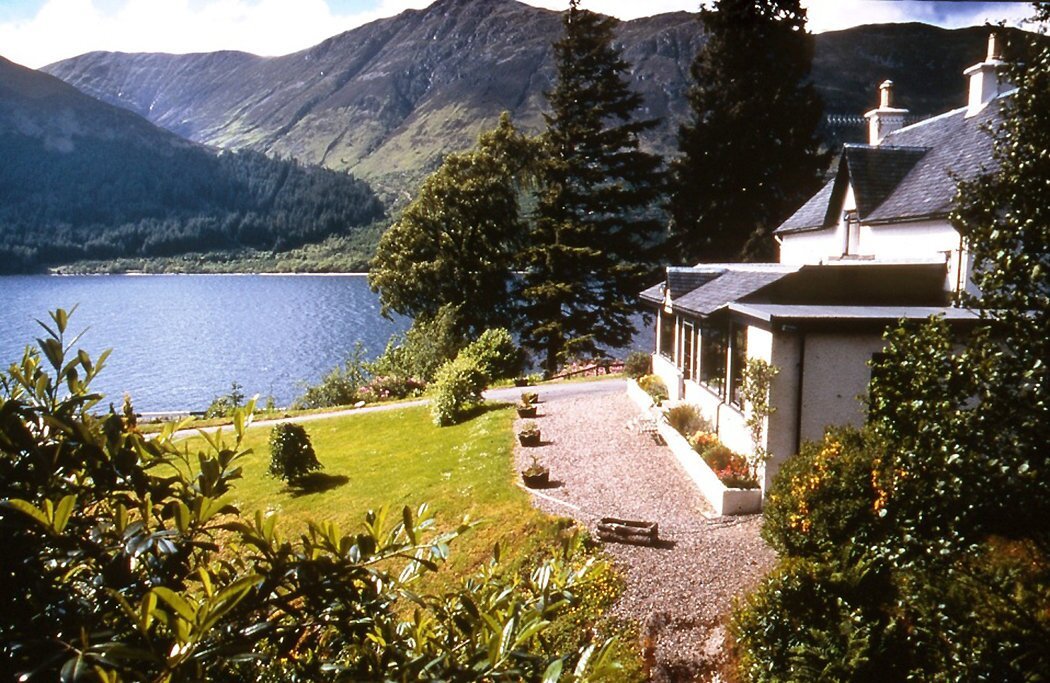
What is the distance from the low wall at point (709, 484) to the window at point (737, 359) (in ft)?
5.86

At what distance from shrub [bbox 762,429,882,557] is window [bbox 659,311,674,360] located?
14.3 meters

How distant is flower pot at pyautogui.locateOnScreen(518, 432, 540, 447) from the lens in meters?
19.7

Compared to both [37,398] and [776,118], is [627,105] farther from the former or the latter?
[37,398]

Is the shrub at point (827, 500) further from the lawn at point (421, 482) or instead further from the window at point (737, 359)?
the window at point (737, 359)

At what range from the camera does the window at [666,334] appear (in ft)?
83.8

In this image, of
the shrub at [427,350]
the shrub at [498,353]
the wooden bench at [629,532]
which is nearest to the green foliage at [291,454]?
A: the wooden bench at [629,532]

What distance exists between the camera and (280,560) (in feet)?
8.34

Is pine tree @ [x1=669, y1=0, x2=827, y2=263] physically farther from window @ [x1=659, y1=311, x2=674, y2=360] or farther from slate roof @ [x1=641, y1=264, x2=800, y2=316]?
slate roof @ [x1=641, y1=264, x2=800, y2=316]

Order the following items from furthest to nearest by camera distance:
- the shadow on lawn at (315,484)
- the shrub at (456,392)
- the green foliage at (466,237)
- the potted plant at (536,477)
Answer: the green foliage at (466,237) < the shrub at (456,392) < the shadow on lawn at (315,484) < the potted plant at (536,477)

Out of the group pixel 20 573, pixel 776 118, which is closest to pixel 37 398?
pixel 20 573

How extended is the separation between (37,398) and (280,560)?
130cm

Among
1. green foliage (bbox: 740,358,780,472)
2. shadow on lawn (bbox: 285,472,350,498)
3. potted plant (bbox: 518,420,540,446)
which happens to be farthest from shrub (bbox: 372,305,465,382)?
green foliage (bbox: 740,358,780,472)

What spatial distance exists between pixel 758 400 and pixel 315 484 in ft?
43.1

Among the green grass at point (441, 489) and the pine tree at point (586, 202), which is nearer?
the green grass at point (441, 489)
